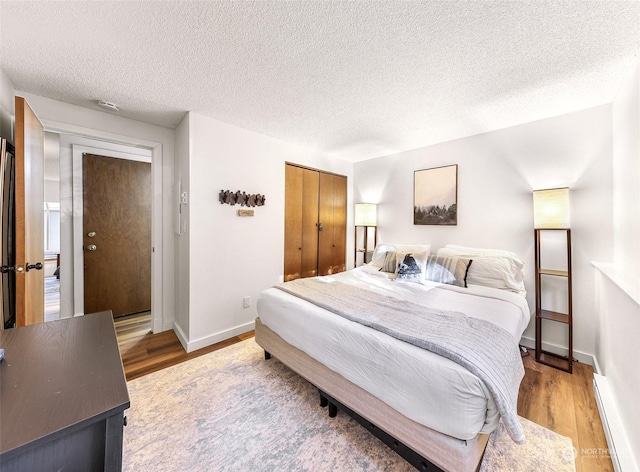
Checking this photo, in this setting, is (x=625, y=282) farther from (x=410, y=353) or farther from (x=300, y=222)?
(x=300, y=222)

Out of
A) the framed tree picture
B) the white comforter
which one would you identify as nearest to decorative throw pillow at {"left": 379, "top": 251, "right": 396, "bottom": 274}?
the white comforter

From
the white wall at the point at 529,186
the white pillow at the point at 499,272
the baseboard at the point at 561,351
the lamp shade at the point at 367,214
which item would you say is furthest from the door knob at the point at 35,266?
the baseboard at the point at 561,351

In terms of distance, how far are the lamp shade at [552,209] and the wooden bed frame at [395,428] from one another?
79.4 inches

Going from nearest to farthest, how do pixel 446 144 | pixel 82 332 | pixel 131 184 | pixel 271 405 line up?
pixel 82 332 < pixel 271 405 < pixel 446 144 < pixel 131 184

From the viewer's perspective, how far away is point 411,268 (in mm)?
2691

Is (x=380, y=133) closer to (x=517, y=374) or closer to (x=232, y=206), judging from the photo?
(x=232, y=206)

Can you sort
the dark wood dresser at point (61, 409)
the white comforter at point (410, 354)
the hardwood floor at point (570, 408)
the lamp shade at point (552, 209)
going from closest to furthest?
1. the dark wood dresser at point (61, 409)
2. the white comforter at point (410, 354)
3. the hardwood floor at point (570, 408)
4. the lamp shade at point (552, 209)

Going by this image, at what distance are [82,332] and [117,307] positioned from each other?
2758 millimetres

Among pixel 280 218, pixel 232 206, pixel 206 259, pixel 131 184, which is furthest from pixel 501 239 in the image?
pixel 131 184

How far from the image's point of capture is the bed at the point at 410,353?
1.10 meters

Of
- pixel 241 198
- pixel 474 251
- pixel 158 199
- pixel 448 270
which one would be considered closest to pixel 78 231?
pixel 158 199

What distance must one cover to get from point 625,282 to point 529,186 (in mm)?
1417

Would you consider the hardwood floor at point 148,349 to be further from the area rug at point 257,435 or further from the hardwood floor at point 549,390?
the area rug at point 257,435

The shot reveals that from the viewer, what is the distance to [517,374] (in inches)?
53.8
